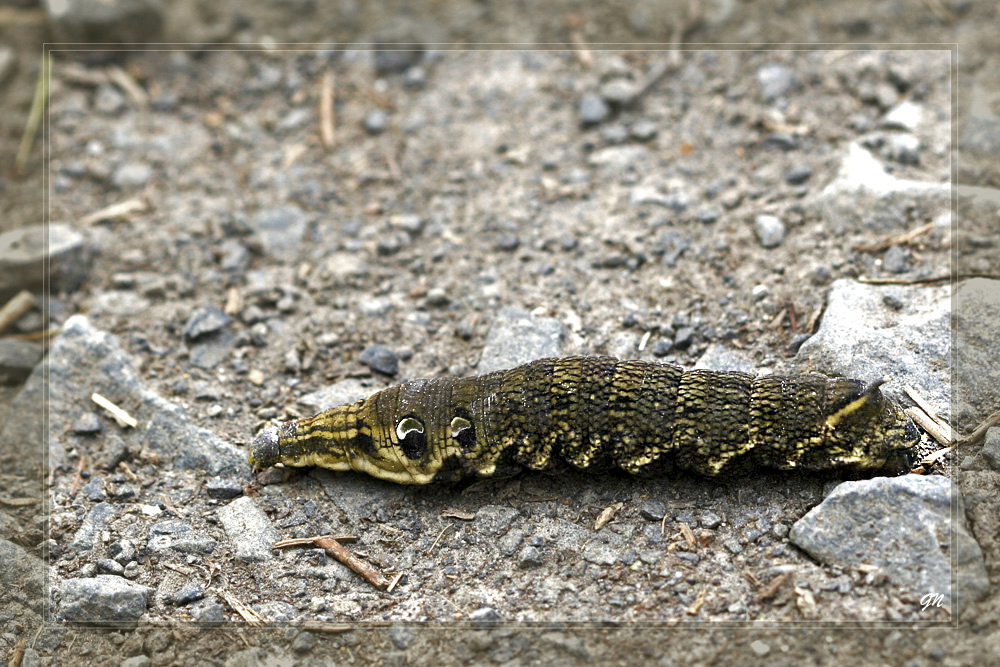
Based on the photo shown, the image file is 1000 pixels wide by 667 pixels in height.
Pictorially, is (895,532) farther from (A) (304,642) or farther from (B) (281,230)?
(B) (281,230)

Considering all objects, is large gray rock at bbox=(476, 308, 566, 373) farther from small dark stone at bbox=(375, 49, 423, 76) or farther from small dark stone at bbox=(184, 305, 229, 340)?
small dark stone at bbox=(375, 49, 423, 76)

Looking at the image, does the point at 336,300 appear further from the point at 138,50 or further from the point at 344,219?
the point at 138,50

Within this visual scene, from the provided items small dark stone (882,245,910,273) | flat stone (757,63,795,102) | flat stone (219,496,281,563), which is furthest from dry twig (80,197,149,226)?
small dark stone (882,245,910,273)

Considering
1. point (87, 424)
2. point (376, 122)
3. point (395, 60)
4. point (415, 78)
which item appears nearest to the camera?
point (87, 424)

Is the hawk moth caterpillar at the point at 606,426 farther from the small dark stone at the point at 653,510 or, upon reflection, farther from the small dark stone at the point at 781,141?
the small dark stone at the point at 781,141

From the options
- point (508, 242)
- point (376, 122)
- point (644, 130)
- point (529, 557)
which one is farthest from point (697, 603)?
point (376, 122)

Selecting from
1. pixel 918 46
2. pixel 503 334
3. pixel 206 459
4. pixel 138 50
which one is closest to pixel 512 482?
pixel 503 334
